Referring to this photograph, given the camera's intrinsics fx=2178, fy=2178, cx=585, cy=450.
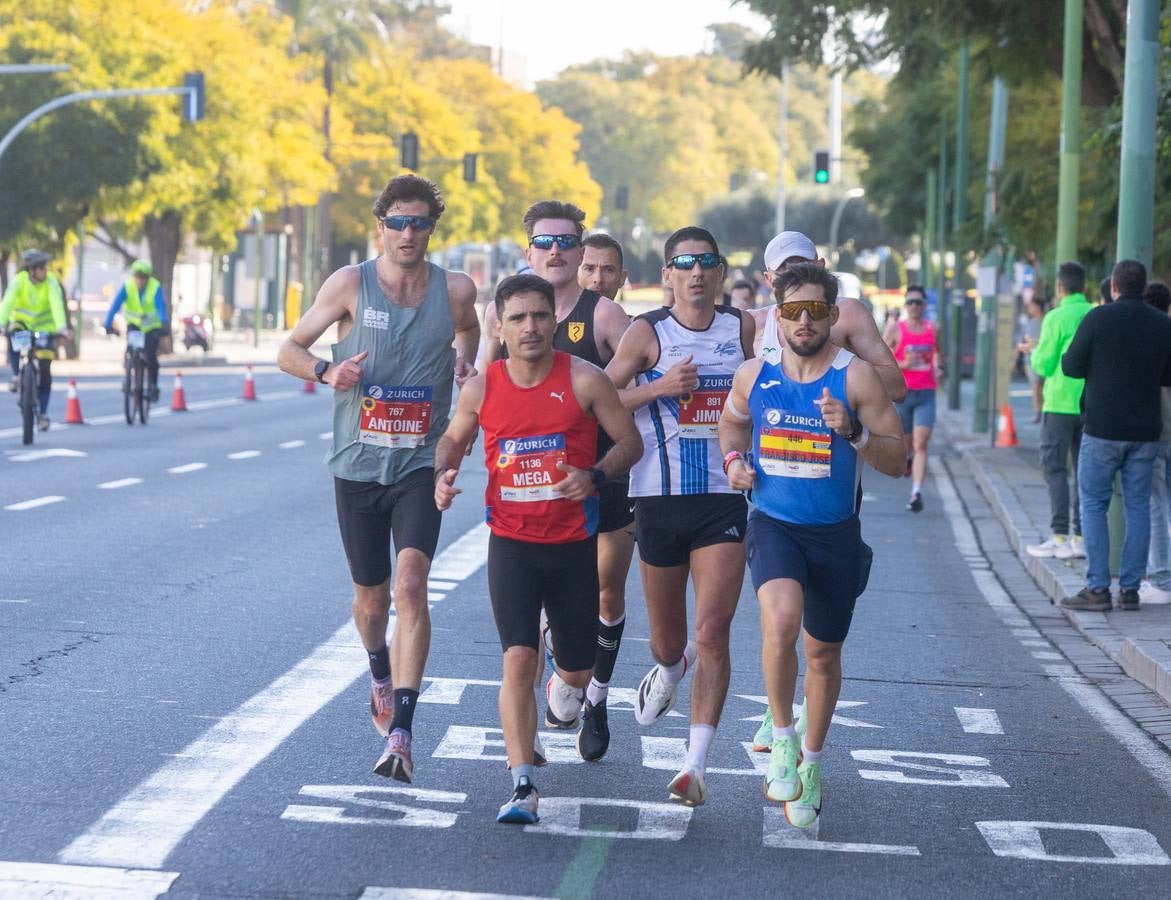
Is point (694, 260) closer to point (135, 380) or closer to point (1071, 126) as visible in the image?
point (1071, 126)

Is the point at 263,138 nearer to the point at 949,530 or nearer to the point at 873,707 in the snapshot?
the point at 949,530

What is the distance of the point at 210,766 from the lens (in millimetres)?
6938

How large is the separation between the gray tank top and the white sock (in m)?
1.32

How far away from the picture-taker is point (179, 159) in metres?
49.3

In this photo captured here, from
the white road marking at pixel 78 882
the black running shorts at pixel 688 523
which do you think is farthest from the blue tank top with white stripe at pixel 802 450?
the white road marking at pixel 78 882

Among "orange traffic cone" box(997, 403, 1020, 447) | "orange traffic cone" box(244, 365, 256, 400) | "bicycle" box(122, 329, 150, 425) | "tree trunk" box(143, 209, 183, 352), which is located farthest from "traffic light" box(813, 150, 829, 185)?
"bicycle" box(122, 329, 150, 425)

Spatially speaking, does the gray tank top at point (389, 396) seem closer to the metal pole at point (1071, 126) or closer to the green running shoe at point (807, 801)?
the green running shoe at point (807, 801)

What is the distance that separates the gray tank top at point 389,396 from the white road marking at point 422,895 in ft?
6.72

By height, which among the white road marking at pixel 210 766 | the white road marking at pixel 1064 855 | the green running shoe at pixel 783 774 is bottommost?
the white road marking at pixel 1064 855

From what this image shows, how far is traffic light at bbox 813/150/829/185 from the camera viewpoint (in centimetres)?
4672

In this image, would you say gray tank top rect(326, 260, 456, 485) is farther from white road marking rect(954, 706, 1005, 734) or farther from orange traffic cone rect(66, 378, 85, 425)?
orange traffic cone rect(66, 378, 85, 425)

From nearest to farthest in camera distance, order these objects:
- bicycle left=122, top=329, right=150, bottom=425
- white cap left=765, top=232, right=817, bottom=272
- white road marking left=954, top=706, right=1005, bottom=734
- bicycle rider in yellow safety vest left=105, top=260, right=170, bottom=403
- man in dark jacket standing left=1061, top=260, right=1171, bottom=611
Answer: white cap left=765, top=232, right=817, bottom=272, white road marking left=954, top=706, right=1005, bottom=734, man in dark jacket standing left=1061, top=260, right=1171, bottom=611, bicycle rider in yellow safety vest left=105, top=260, right=170, bottom=403, bicycle left=122, top=329, right=150, bottom=425

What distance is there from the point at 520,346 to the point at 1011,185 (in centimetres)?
1728

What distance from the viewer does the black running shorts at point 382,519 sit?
23.7 feet
